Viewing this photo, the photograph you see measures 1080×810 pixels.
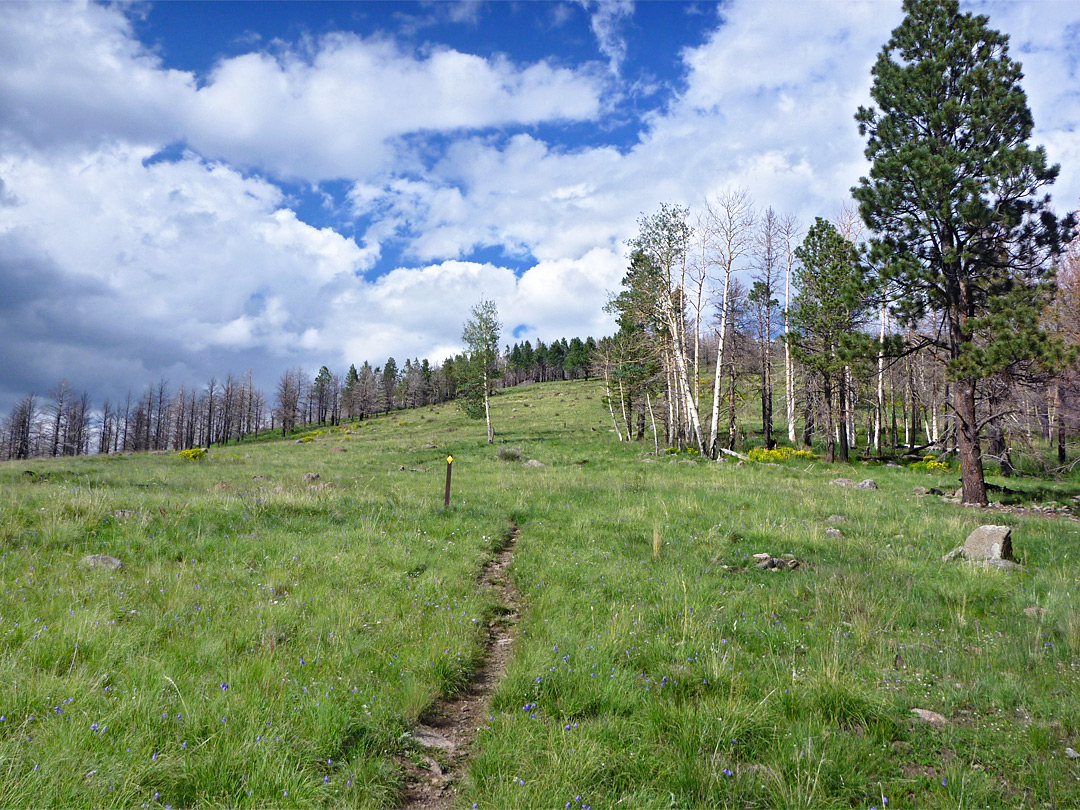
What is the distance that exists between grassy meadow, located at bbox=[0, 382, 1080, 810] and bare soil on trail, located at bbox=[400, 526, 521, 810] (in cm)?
15

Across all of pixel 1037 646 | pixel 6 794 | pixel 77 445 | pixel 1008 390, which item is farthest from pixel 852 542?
pixel 77 445

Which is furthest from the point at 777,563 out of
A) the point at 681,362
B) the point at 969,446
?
the point at 681,362

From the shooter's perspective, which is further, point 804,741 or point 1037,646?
point 1037,646

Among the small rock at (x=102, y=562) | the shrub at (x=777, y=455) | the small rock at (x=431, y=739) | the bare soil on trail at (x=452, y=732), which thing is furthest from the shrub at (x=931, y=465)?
the small rock at (x=102, y=562)

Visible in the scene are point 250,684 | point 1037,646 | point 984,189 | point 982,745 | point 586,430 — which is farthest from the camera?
point 586,430

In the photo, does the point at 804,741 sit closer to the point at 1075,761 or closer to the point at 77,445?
Answer: the point at 1075,761

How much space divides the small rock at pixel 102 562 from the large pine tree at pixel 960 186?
21.9m

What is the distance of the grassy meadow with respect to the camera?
341 cm

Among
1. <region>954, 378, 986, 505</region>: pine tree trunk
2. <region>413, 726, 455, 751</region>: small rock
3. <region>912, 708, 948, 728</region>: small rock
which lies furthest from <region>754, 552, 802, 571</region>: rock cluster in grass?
<region>954, 378, 986, 505</region>: pine tree trunk

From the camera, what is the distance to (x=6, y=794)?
284cm

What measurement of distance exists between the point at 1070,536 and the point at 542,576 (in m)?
12.1

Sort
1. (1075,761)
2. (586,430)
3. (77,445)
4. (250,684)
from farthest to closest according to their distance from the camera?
(77,445) → (586,430) → (250,684) → (1075,761)

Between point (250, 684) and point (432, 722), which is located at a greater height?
point (250, 684)

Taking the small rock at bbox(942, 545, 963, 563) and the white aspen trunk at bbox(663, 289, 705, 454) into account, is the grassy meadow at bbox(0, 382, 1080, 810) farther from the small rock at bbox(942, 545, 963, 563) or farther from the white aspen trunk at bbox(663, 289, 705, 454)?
the white aspen trunk at bbox(663, 289, 705, 454)
